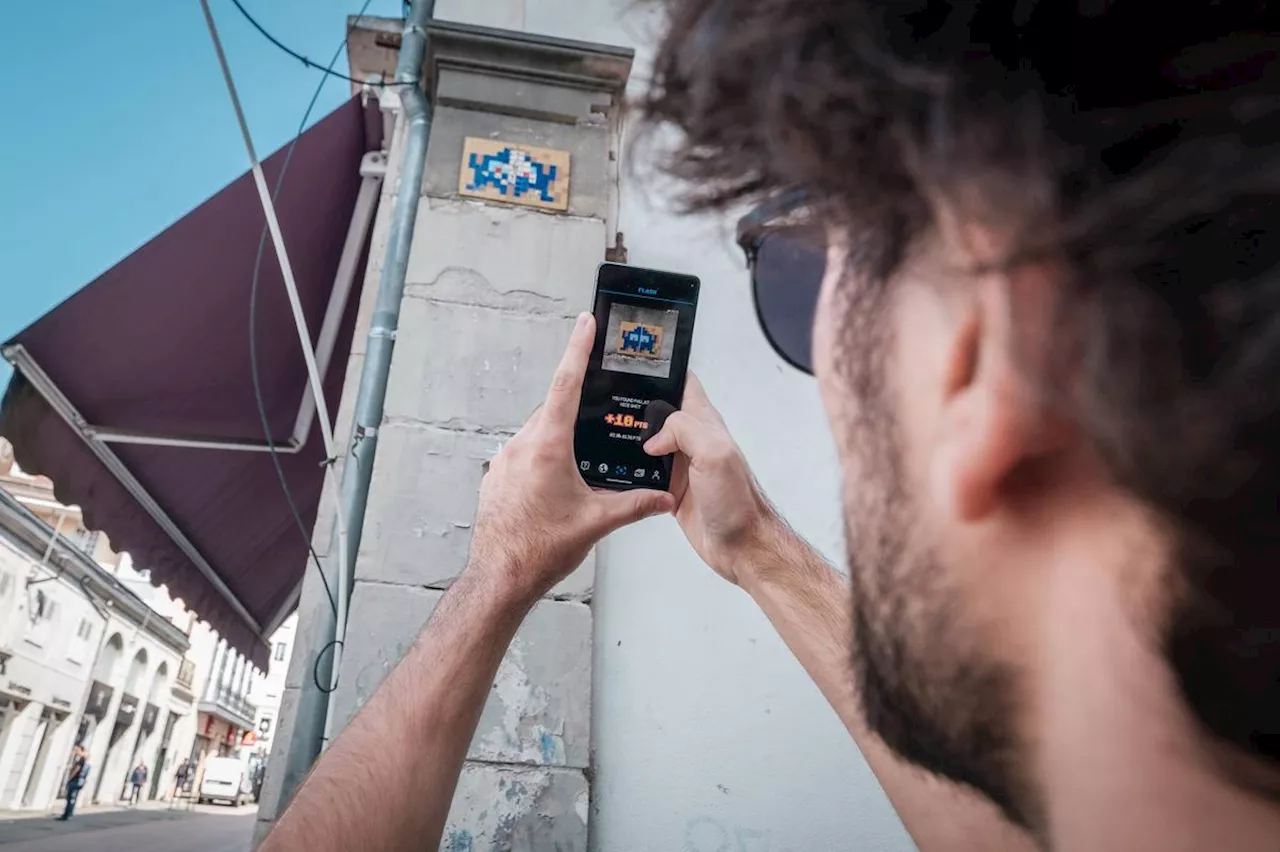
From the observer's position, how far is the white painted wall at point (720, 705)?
1.86 metres

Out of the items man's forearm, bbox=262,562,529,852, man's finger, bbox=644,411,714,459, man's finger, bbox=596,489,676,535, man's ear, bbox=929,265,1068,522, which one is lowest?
man's forearm, bbox=262,562,529,852

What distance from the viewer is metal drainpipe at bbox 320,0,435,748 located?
1.96 metres

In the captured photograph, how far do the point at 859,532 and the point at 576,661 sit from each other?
1.35 m

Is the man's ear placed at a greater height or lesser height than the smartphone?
lesser

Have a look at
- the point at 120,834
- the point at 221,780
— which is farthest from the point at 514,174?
the point at 221,780

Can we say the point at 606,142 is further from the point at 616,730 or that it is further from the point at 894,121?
the point at 894,121

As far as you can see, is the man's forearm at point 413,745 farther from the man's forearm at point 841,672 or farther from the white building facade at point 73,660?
the white building facade at point 73,660

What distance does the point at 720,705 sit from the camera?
6.54ft

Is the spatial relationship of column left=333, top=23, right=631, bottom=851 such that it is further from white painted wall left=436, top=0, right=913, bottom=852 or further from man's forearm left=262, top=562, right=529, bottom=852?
man's forearm left=262, top=562, right=529, bottom=852

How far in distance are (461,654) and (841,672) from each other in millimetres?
512

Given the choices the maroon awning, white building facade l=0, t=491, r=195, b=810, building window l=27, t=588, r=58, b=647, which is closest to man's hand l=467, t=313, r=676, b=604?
the maroon awning

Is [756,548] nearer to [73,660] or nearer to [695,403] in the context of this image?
[695,403]

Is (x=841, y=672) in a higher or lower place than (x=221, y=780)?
higher

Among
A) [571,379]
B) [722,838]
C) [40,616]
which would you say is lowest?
[722,838]
